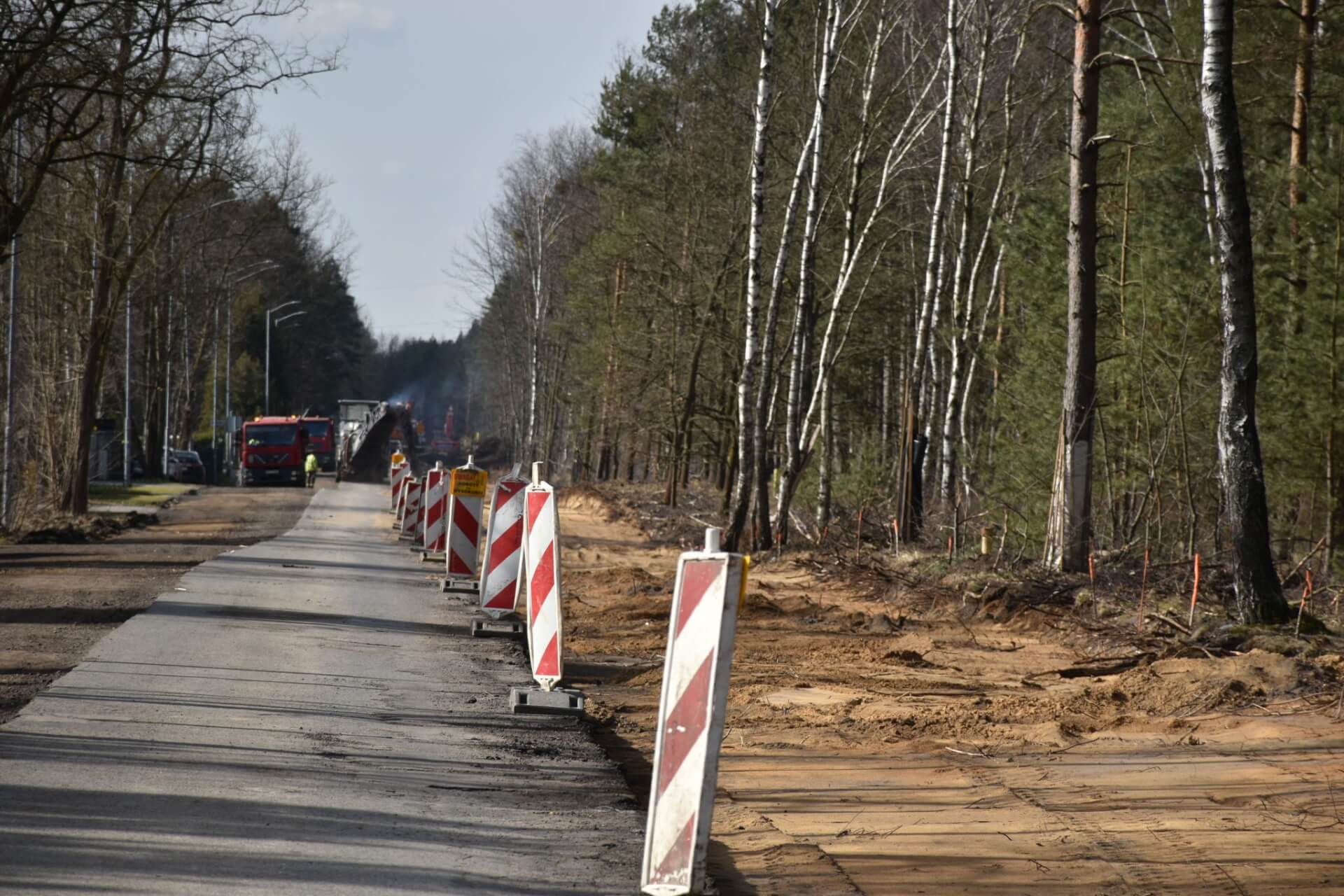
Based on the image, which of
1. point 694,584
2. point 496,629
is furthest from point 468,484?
point 694,584

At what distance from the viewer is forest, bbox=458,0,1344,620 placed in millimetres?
16906

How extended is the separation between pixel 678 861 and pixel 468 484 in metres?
11.7

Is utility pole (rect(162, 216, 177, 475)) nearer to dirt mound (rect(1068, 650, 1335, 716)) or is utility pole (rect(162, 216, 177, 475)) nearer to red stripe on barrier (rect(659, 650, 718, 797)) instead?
dirt mound (rect(1068, 650, 1335, 716))

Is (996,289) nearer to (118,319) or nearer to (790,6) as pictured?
(790,6)

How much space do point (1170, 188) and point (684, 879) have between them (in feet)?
61.0

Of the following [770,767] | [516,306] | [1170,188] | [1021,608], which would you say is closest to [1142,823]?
[770,767]

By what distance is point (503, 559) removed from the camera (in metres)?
13.1

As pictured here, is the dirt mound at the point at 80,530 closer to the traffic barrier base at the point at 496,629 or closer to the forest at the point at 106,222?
the forest at the point at 106,222

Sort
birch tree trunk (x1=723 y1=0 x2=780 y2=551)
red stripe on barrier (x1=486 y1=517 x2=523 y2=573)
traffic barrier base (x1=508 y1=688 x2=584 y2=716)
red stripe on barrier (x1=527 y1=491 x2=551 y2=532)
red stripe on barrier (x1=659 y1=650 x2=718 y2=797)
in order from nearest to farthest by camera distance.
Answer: red stripe on barrier (x1=659 y1=650 x2=718 y2=797)
traffic barrier base (x1=508 y1=688 x2=584 y2=716)
red stripe on barrier (x1=527 y1=491 x2=551 y2=532)
red stripe on barrier (x1=486 y1=517 x2=523 y2=573)
birch tree trunk (x1=723 y1=0 x2=780 y2=551)

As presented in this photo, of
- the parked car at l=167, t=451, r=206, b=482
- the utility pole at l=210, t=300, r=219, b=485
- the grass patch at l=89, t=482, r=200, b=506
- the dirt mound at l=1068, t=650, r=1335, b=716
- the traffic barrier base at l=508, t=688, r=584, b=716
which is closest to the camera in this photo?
the traffic barrier base at l=508, t=688, r=584, b=716

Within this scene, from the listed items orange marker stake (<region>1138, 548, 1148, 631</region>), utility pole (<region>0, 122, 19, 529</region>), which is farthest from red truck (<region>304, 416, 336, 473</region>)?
orange marker stake (<region>1138, 548, 1148, 631</region>)

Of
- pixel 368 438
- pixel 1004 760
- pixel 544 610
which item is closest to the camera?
pixel 1004 760

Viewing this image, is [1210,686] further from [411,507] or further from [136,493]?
[136,493]

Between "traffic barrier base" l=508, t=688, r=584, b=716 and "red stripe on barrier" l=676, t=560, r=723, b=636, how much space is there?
3.99m
